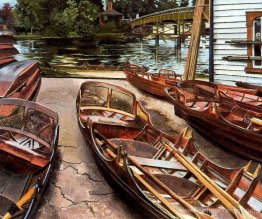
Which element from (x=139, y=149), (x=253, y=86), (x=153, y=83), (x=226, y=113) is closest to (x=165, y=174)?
(x=139, y=149)

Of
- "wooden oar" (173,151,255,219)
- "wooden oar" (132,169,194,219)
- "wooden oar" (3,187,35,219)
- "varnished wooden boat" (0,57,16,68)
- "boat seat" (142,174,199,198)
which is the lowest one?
"boat seat" (142,174,199,198)

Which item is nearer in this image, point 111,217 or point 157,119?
point 111,217

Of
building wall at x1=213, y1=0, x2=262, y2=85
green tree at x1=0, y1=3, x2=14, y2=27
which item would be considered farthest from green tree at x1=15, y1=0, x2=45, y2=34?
building wall at x1=213, y1=0, x2=262, y2=85

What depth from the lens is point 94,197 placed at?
665 centimetres

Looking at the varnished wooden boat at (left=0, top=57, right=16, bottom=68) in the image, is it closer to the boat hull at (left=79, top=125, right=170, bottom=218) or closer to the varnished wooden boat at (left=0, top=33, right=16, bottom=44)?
the varnished wooden boat at (left=0, top=33, right=16, bottom=44)

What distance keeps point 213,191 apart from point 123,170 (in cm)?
141

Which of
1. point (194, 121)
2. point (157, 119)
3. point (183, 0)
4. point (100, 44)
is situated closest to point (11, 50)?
point (157, 119)

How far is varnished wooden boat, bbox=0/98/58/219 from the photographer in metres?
5.34

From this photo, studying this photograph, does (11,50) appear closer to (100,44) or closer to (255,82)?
(255,82)

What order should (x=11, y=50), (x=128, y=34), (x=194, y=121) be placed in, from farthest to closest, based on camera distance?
(x=128, y=34) < (x=11, y=50) < (x=194, y=121)

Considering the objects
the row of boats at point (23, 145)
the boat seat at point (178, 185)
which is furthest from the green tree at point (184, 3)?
A: the boat seat at point (178, 185)

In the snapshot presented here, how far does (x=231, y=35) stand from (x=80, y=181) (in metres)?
7.03

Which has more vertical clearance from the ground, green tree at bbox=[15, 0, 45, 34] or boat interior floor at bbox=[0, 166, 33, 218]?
green tree at bbox=[15, 0, 45, 34]

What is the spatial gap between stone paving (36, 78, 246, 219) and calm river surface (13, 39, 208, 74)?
17757 millimetres
